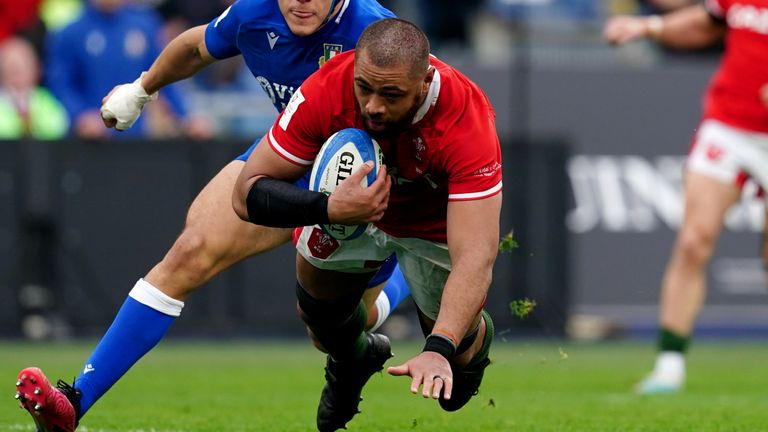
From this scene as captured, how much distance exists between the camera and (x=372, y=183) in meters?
5.60

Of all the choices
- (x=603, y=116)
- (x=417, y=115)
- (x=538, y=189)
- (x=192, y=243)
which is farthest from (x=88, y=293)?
(x=417, y=115)

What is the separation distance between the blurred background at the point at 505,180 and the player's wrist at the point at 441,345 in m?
7.52

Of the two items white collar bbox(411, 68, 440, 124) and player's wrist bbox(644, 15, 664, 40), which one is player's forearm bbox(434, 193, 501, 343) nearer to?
white collar bbox(411, 68, 440, 124)

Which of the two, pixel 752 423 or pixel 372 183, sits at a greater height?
pixel 372 183

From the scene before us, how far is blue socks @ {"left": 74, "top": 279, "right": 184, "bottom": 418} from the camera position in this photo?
6371 mm

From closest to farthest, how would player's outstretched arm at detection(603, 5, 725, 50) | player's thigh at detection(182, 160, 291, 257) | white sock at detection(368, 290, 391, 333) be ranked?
player's thigh at detection(182, 160, 291, 257) < white sock at detection(368, 290, 391, 333) < player's outstretched arm at detection(603, 5, 725, 50)

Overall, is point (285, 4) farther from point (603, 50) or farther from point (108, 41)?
point (603, 50)

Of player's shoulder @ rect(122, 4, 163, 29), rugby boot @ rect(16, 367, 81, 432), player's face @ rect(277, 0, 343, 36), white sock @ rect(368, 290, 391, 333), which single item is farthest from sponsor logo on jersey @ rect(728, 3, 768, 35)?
player's shoulder @ rect(122, 4, 163, 29)

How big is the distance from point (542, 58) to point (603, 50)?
2.86ft

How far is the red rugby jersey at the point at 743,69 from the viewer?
978 centimetres

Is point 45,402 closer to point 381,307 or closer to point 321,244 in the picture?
point 321,244

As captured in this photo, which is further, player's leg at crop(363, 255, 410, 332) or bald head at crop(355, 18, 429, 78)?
player's leg at crop(363, 255, 410, 332)

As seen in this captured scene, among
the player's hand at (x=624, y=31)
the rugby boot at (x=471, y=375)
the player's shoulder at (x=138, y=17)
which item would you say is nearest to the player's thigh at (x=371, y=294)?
the rugby boot at (x=471, y=375)

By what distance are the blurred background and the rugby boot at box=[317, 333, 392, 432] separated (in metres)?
5.70
